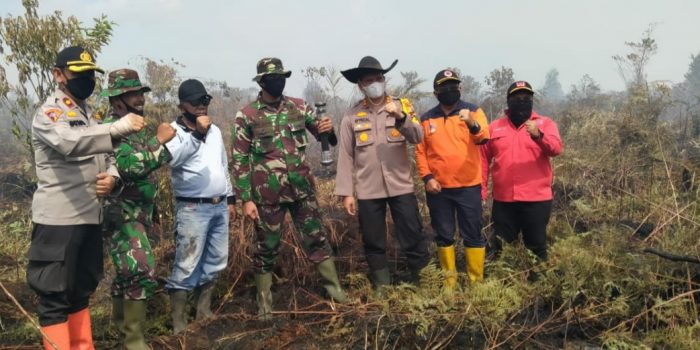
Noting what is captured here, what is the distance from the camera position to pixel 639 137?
6.70m

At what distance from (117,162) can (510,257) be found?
2883 millimetres

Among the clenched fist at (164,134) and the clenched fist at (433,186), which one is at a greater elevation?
the clenched fist at (164,134)

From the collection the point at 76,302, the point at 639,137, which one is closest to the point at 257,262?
the point at 76,302

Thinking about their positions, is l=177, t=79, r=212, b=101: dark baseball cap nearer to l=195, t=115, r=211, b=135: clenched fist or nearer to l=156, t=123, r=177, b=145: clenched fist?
l=195, t=115, r=211, b=135: clenched fist

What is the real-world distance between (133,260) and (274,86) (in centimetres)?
158

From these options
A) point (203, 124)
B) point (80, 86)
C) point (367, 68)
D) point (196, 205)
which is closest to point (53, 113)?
point (80, 86)

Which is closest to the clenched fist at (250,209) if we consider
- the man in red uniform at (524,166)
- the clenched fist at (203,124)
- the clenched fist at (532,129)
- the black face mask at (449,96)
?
the clenched fist at (203,124)

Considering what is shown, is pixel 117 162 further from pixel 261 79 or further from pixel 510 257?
pixel 510 257

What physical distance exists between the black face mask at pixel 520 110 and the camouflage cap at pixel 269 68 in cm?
176

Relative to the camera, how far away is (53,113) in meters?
2.45

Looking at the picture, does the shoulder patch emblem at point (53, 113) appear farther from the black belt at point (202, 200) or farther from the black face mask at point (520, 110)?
the black face mask at point (520, 110)

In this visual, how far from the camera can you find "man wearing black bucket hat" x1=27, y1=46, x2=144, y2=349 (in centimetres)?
241

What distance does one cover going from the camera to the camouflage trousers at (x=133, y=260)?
9.14 ft

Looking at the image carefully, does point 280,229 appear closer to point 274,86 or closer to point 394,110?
point 274,86
